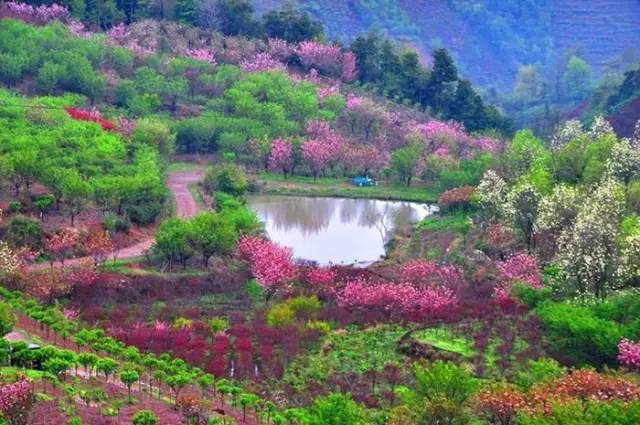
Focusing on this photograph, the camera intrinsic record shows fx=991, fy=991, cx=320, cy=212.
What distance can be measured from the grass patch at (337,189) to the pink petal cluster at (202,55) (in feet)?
47.0

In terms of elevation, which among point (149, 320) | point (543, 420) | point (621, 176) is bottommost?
point (149, 320)

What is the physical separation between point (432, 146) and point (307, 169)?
376 inches

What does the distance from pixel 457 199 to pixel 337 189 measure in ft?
29.5

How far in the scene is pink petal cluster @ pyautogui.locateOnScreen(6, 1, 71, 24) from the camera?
69.1m

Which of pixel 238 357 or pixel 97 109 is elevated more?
pixel 97 109

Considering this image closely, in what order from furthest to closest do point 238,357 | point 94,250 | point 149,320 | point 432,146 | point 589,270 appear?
point 432,146 → point 94,250 → point 149,320 → point 589,270 → point 238,357

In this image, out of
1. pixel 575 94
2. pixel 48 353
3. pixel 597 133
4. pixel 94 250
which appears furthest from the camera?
pixel 575 94

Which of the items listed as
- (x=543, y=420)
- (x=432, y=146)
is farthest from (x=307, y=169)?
(x=543, y=420)

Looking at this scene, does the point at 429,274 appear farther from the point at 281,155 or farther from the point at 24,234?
the point at 281,155

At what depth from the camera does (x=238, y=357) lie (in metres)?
28.0

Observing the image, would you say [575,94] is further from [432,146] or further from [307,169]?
[307,169]

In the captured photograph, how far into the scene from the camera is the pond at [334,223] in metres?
44.8

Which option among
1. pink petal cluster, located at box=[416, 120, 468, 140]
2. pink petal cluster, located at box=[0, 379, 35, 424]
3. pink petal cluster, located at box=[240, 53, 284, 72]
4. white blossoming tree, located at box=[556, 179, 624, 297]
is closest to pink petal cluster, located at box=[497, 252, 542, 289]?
white blossoming tree, located at box=[556, 179, 624, 297]

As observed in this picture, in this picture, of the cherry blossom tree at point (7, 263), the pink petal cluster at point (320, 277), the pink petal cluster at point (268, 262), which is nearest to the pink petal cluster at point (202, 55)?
the pink petal cluster at point (268, 262)
